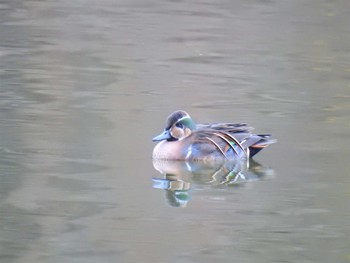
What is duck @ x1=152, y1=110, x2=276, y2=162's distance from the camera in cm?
1076

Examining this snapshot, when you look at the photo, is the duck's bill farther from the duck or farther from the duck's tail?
the duck's tail

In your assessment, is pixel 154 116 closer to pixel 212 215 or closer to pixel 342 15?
pixel 212 215

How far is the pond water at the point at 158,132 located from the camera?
8.41 m

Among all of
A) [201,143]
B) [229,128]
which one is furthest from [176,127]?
[229,128]

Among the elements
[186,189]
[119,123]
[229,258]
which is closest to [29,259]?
[229,258]

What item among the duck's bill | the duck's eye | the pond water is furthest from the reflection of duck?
the duck's eye

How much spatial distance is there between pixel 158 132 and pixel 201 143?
1.13 m

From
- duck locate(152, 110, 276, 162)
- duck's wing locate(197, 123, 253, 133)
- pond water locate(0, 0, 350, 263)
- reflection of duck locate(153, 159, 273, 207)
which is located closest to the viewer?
pond water locate(0, 0, 350, 263)

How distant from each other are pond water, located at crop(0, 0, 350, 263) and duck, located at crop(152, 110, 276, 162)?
0.17m

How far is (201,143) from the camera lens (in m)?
10.8

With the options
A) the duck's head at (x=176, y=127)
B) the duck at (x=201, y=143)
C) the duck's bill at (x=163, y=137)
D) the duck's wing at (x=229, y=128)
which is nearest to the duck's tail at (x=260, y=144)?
the duck at (x=201, y=143)

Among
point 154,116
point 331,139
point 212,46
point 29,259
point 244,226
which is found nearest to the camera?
point 29,259

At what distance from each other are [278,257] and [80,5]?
15.3m

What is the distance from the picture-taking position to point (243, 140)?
1077 cm
